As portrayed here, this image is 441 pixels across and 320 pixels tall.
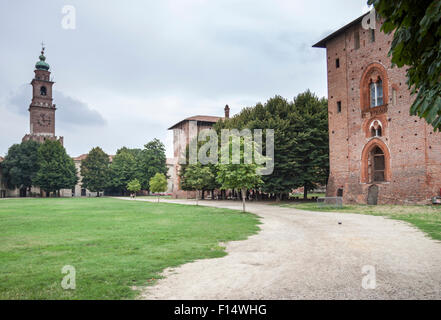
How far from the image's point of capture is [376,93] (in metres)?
32.2

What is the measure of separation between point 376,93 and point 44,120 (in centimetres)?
8972

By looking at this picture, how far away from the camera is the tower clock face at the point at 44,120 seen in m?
95.9

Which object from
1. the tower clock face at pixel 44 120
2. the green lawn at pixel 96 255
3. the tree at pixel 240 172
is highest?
the tower clock face at pixel 44 120

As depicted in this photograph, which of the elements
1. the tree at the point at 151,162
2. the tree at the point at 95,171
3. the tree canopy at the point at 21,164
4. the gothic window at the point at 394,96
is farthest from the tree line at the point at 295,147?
the tree canopy at the point at 21,164

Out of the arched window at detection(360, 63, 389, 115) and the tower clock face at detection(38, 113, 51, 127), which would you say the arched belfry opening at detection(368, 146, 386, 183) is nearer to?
the arched window at detection(360, 63, 389, 115)

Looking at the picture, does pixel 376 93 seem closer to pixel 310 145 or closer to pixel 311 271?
pixel 310 145

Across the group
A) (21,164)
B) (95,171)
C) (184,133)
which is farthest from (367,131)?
(21,164)

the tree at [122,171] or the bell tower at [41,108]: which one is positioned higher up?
the bell tower at [41,108]

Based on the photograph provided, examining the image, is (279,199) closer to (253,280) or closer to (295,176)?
(295,176)

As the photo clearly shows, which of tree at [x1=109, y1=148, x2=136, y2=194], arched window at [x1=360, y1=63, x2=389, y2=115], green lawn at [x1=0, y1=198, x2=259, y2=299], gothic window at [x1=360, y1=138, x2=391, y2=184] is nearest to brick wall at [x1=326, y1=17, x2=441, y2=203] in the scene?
arched window at [x1=360, y1=63, x2=389, y2=115]

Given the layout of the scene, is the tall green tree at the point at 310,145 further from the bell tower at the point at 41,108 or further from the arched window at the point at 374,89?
the bell tower at the point at 41,108

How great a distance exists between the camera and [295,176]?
4028 cm
